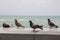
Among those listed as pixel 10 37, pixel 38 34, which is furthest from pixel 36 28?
pixel 10 37

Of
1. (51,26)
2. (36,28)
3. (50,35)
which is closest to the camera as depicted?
(50,35)

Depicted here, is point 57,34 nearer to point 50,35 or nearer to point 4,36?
point 50,35

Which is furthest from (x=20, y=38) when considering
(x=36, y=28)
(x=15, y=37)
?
(x=36, y=28)

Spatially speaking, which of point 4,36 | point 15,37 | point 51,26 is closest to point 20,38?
point 15,37

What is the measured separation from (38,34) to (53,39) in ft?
0.83

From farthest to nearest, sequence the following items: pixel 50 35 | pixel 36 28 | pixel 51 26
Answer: pixel 51 26
pixel 36 28
pixel 50 35

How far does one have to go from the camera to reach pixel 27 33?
2.21 metres

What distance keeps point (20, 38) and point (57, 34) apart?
594 millimetres

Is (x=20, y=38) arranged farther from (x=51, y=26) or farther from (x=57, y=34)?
(x=51, y=26)

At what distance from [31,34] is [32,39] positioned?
0.08 meters

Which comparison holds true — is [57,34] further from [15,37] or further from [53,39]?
[15,37]

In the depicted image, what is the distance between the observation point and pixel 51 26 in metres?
2.92

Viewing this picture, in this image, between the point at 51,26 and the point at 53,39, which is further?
the point at 51,26

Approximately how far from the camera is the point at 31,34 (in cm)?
217
